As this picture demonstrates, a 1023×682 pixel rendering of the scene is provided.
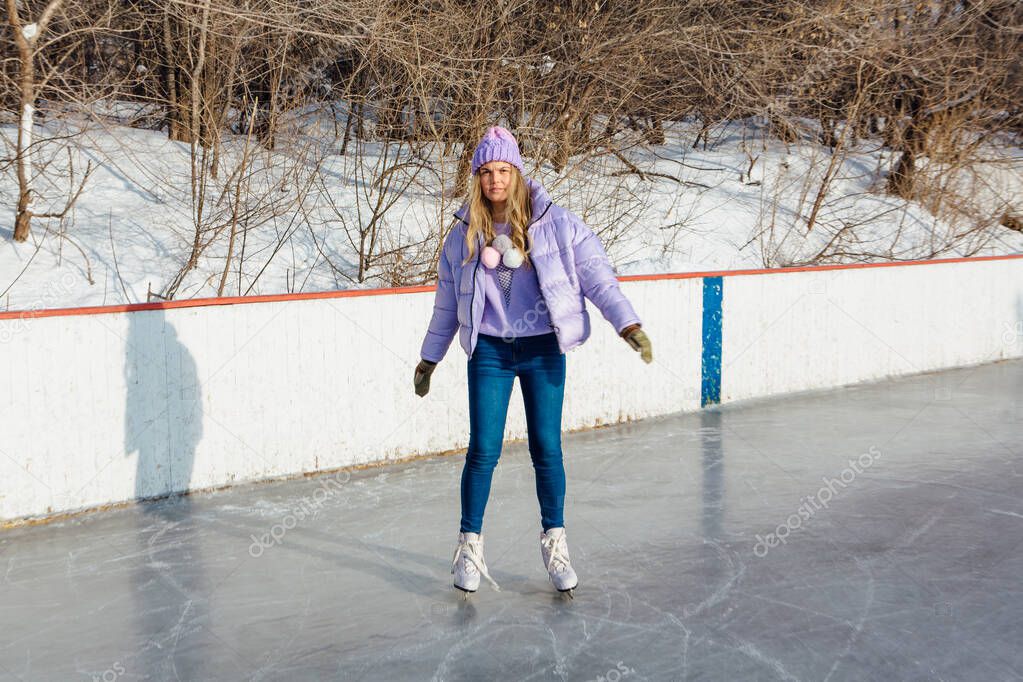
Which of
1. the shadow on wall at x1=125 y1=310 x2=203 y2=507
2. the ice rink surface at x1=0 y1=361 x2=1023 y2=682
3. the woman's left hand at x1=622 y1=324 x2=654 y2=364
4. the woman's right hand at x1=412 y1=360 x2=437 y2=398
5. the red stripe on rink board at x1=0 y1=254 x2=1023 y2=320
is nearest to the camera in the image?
the ice rink surface at x1=0 y1=361 x2=1023 y2=682

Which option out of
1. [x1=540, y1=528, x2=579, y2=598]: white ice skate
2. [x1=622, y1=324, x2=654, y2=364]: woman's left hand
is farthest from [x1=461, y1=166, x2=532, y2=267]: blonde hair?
[x1=540, y1=528, x2=579, y2=598]: white ice skate

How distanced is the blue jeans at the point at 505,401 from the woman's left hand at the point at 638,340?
236mm

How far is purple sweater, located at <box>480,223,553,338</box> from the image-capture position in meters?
3.41

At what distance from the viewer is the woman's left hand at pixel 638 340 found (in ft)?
11.0

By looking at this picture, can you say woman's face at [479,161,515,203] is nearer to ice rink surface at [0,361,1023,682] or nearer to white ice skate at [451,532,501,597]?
white ice skate at [451,532,501,597]

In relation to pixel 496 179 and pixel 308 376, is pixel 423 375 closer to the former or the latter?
pixel 496 179

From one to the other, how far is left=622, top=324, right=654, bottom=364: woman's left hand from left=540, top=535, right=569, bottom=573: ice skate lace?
2.29 ft

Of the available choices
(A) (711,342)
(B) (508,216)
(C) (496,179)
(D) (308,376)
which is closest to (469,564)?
(B) (508,216)

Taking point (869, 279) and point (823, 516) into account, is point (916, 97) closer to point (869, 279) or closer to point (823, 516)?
point (869, 279)

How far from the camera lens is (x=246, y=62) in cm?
1099

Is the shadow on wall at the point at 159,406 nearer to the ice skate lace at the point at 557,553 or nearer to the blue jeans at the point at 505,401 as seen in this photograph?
the blue jeans at the point at 505,401

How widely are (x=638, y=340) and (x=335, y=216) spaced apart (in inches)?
298

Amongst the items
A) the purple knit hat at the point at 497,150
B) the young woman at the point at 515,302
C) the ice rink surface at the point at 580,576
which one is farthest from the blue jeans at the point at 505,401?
the purple knit hat at the point at 497,150

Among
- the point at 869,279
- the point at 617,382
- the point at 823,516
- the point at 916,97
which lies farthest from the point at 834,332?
the point at 916,97
